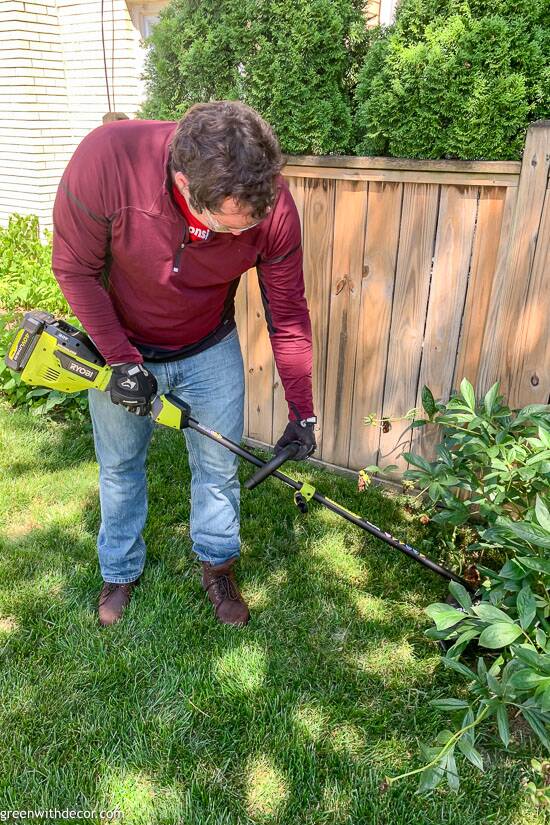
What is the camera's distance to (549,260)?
273 cm

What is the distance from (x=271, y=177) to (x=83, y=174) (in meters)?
0.62

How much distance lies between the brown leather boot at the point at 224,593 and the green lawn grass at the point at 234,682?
56 millimetres

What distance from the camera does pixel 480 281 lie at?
9.89 ft

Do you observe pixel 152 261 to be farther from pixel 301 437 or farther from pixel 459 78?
pixel 459 78

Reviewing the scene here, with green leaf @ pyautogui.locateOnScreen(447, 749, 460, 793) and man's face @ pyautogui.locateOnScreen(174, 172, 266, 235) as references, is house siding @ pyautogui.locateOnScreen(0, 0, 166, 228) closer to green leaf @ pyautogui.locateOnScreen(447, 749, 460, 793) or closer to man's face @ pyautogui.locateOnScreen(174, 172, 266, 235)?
man's face @ pyautogui.locateOnScreen(174, 172, 266, 235)

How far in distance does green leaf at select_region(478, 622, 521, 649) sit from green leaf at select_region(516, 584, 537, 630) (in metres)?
0.04

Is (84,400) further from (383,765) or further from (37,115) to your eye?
(37,115)

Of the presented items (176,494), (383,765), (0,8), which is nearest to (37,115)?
(0,8)

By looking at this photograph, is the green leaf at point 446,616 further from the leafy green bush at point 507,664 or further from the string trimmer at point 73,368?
the string trimmer at point 73,368

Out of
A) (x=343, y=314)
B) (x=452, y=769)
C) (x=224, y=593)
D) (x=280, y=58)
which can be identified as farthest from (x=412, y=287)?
(x=452, y=769)

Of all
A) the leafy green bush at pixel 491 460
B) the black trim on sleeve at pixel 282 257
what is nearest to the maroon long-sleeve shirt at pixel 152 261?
the black trim on sleeve at pixel 282 257

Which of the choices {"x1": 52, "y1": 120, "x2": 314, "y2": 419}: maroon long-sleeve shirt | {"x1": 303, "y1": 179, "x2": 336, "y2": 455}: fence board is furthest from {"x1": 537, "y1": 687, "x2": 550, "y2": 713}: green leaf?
{"x1": 303, "y1": 179, "x2": 336, "y2": 455}: fence board

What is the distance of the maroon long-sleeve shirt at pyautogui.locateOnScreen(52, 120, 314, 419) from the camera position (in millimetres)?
2057

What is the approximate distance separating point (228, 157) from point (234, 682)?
188 cm
